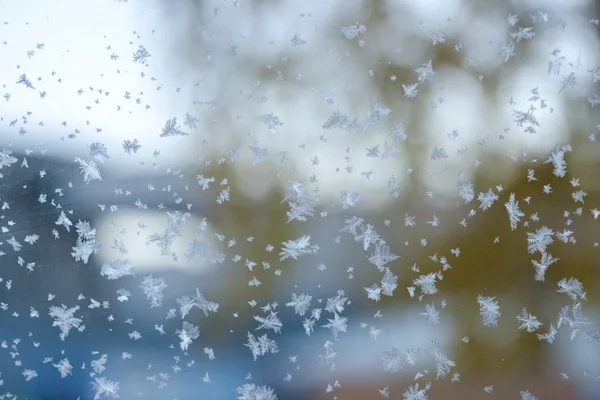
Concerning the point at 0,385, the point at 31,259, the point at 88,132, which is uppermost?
the point at 88,132

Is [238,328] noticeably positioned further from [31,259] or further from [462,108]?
[462,108]

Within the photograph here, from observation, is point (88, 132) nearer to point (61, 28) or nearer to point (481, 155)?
point (61, 28)

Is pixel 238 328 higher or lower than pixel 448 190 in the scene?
lower

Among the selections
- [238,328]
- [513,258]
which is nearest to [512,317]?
[513,258]

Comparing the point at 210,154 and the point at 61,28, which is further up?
the point at 61,28

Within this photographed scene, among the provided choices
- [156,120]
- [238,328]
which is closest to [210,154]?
[156,120]
